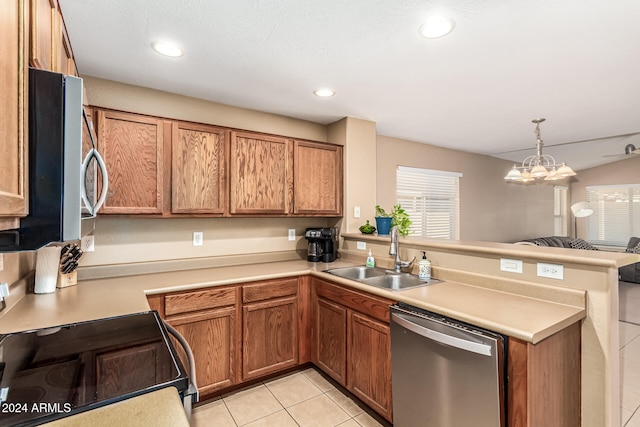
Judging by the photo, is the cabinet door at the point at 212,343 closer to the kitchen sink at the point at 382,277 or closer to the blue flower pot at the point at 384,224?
the kitchen sink at the point at 382,277

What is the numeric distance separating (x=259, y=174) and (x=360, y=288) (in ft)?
4.40

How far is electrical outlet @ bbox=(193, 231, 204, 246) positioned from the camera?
2.75 meters

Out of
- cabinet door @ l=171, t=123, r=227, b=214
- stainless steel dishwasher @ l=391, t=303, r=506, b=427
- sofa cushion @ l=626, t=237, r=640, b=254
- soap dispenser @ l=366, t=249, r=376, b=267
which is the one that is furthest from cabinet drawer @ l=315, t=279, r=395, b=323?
sofa cushion @ l=626, t=237, r=640, b=254

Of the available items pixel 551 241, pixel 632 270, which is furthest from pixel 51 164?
pixel 632 270

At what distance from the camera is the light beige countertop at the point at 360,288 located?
4.68 ft

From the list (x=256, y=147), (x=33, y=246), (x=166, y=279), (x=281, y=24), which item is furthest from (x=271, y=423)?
(x=281, y=24)

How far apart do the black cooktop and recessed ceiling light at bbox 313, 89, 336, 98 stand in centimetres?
204

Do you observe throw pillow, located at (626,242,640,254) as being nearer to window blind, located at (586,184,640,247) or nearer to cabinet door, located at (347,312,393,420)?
window blind, located at (586,184,640,247)

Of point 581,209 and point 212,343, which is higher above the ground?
A: point 581,209

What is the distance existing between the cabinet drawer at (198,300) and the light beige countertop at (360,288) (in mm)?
55

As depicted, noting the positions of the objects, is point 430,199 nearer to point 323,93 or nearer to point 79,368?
point 323,93

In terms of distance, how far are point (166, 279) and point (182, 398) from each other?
155 centimetres

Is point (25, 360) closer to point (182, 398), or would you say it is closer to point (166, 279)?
point (182, 398)

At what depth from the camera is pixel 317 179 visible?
10.2 feet
